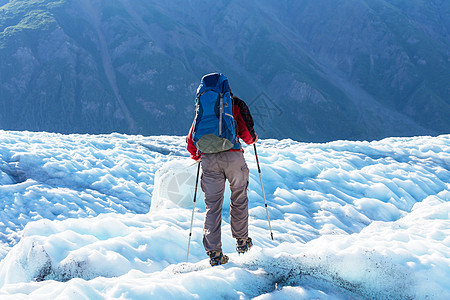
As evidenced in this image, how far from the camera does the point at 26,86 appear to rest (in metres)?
65.1

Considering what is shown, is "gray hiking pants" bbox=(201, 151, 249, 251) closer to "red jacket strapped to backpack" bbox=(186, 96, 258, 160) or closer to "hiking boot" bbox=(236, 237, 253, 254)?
"hiking boot" bbox=(236, 237, 253, 254)

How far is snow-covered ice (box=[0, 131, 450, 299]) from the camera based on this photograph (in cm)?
344

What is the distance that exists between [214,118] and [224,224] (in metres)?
3.21

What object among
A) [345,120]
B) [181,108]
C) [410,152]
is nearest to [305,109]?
[345,120]

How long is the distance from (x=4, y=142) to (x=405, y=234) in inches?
583

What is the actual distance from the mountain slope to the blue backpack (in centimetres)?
5416

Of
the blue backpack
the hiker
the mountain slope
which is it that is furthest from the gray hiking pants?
the mountain slope

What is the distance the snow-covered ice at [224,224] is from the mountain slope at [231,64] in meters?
46.4

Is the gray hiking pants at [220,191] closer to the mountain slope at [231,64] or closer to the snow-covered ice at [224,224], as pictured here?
the snow-covered ice at [224,224]

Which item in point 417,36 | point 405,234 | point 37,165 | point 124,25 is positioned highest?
point 417,36

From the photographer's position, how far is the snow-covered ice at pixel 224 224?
3.44m

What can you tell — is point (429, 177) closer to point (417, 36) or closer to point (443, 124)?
point (443, 124)

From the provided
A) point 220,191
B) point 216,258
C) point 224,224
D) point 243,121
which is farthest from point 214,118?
point 224,224

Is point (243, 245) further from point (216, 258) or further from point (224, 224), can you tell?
point (224, 224)
